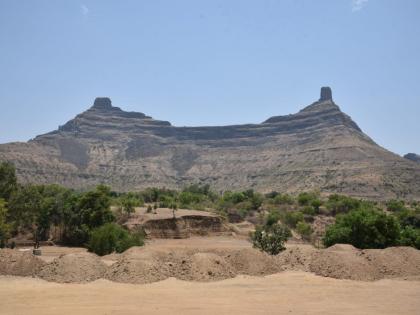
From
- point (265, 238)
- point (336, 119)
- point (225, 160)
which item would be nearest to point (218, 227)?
point (265, 238)

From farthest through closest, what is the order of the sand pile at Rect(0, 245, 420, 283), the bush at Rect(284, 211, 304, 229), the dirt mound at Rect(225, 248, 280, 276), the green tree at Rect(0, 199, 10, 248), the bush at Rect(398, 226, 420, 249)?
the bush at Rect(284, 211, 304, 229) → the green tree at Rect(0, 199, 10, 248) → the bush at Rect(398, 226, 420, 249) → the dirt mound at Rect(225, 248, 280, 276) → the sand pile at Rect(0, 245, 420, 283)

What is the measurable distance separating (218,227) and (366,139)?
131989 mm

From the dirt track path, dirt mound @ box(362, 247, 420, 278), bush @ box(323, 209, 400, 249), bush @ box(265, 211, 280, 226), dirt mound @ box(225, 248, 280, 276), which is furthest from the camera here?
bush @ box(265, 211, 280, 226)

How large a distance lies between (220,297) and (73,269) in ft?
25.8

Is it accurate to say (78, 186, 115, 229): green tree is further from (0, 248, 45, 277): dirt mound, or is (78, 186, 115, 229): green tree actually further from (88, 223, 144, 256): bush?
(0, 248, 45, 277): dirt mound

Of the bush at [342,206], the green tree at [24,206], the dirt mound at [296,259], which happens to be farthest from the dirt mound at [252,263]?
the bush at [342,206]

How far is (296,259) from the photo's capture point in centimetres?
2789

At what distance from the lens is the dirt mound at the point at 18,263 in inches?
1001

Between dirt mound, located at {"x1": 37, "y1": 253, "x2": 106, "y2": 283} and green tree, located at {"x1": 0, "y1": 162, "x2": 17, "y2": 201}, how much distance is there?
81.2 ft

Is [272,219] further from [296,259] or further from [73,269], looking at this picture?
[73,269]

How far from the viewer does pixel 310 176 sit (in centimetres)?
14450

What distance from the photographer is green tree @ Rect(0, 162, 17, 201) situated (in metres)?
47.8

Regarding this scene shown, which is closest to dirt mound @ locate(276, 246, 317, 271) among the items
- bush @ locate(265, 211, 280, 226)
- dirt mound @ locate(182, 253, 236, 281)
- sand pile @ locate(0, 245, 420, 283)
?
sand pile @ locate(0, 245, 420, 283)

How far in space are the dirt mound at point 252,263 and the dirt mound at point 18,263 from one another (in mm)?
9925
